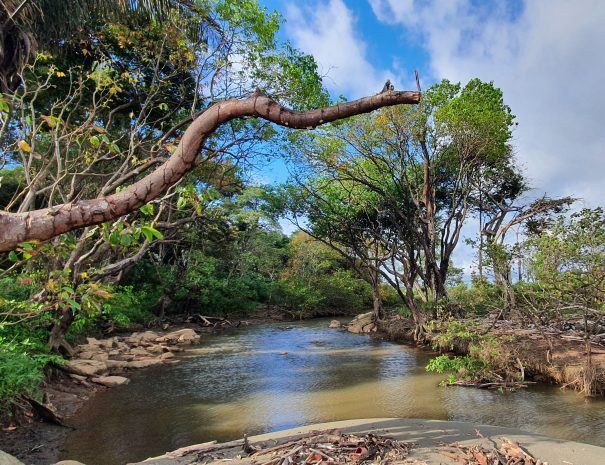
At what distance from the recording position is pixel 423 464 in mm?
4184

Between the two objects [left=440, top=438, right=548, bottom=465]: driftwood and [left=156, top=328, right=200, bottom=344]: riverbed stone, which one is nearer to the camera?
[left=440, top=438, right=548, bottom=465]: driftwood

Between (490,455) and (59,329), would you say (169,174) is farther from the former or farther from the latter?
(59,329)

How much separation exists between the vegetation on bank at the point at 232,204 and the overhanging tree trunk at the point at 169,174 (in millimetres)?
255

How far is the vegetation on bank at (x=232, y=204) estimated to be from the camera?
26.1ft

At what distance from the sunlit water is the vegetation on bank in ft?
4.30

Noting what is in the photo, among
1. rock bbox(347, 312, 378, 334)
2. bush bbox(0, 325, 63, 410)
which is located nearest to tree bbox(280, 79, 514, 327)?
rock bbox(347, 312, 378, 334)

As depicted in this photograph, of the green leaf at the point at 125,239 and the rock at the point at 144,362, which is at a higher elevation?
the green leaf at the point at 125,239

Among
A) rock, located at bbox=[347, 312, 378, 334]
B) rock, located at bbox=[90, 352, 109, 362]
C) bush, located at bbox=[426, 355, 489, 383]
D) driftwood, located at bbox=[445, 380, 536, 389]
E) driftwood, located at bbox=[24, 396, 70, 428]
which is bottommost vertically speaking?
driftwood, located at bbox=[24, 396, 70, 428]

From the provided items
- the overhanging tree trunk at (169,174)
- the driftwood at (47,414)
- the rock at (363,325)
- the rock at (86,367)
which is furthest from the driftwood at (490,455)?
the rock at (363,325)

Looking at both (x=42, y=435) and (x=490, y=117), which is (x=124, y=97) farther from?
(x=490, y=117)

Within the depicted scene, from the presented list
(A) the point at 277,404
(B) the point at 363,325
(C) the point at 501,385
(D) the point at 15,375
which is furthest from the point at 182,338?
(C) the point at 501,385

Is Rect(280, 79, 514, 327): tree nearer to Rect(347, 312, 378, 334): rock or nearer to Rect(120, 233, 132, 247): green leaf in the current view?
Rect(347, 312, 378, 334): rock

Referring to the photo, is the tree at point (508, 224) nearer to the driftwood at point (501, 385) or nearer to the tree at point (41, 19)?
the driftwood at point (501, 385)

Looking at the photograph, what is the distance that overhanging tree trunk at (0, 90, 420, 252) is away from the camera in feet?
8.07
